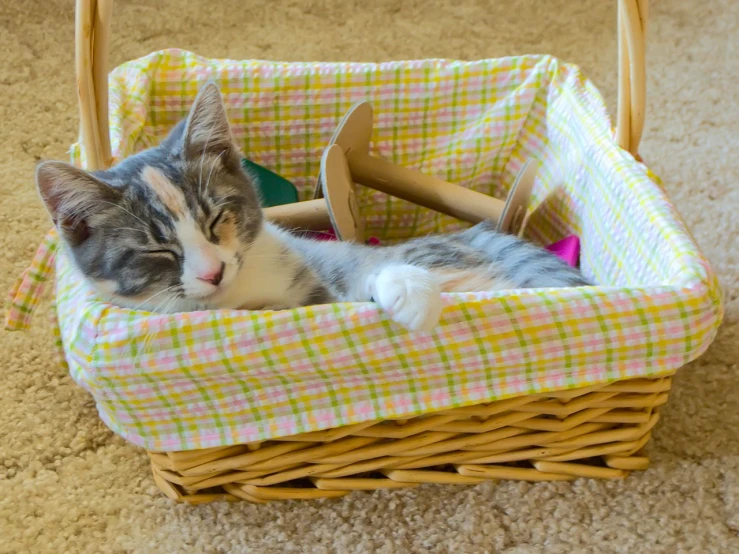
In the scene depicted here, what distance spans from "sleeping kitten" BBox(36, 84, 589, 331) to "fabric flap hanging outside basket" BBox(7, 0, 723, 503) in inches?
1.9

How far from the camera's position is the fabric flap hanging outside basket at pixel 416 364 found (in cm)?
85

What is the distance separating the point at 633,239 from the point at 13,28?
1949mm

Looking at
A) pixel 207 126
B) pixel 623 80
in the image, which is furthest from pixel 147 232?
pixel 623 80

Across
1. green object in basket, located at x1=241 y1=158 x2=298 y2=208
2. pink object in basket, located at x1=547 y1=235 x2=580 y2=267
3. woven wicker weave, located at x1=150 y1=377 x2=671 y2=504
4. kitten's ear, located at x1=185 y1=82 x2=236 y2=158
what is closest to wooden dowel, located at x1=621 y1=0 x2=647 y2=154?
pink object in basket, located at x1=547 y1=235 x2=580 y2=267

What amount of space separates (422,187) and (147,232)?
2.13 feet

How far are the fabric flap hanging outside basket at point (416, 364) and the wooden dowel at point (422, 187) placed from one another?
193 millimetres

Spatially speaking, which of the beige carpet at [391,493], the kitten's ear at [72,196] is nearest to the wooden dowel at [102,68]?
the kitten's ear at [72,196]

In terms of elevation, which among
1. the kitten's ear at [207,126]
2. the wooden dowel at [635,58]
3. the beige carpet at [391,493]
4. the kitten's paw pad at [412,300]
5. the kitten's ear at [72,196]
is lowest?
the beige carpet at [391,493]

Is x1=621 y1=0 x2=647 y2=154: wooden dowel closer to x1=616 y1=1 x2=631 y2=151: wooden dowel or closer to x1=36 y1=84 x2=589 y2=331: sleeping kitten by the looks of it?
x1=616 y1=1 x2=631 y2=151: wooden dowel

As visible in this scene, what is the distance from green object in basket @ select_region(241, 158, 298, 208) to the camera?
1500mm

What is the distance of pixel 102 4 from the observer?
1003mm

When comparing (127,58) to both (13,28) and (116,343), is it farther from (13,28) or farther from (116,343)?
(116,343)

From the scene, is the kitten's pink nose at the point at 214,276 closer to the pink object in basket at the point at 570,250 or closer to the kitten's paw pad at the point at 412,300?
the kitten's paw pad at the point at 412,300

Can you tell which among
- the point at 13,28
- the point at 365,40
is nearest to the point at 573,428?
the point at 365,40
